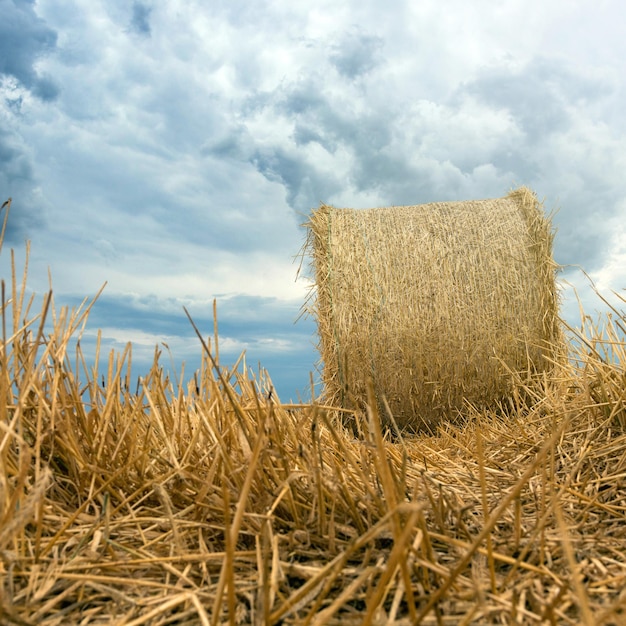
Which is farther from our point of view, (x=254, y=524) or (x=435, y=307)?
(x=435, y=307)

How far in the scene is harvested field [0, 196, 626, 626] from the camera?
0.93 metres

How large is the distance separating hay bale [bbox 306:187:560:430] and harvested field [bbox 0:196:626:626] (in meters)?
2.33

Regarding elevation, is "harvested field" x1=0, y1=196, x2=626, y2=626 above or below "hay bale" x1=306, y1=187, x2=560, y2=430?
below

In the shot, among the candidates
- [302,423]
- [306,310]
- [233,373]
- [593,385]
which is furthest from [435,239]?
[302,423]

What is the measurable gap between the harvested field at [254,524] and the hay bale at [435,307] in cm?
233

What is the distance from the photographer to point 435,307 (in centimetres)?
441

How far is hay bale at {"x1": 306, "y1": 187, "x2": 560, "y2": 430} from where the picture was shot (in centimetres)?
441

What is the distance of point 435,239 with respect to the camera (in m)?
4.61

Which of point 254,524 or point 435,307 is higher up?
point 435,307

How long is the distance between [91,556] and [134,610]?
0.65 ft

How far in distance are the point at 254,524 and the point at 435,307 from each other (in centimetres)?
336

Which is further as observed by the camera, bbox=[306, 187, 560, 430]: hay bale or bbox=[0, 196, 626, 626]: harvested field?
bbox=[306, 187, 560, 430]: hay bale

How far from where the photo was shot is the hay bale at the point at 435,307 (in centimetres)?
441

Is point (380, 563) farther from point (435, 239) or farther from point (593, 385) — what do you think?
point (435, 239)
